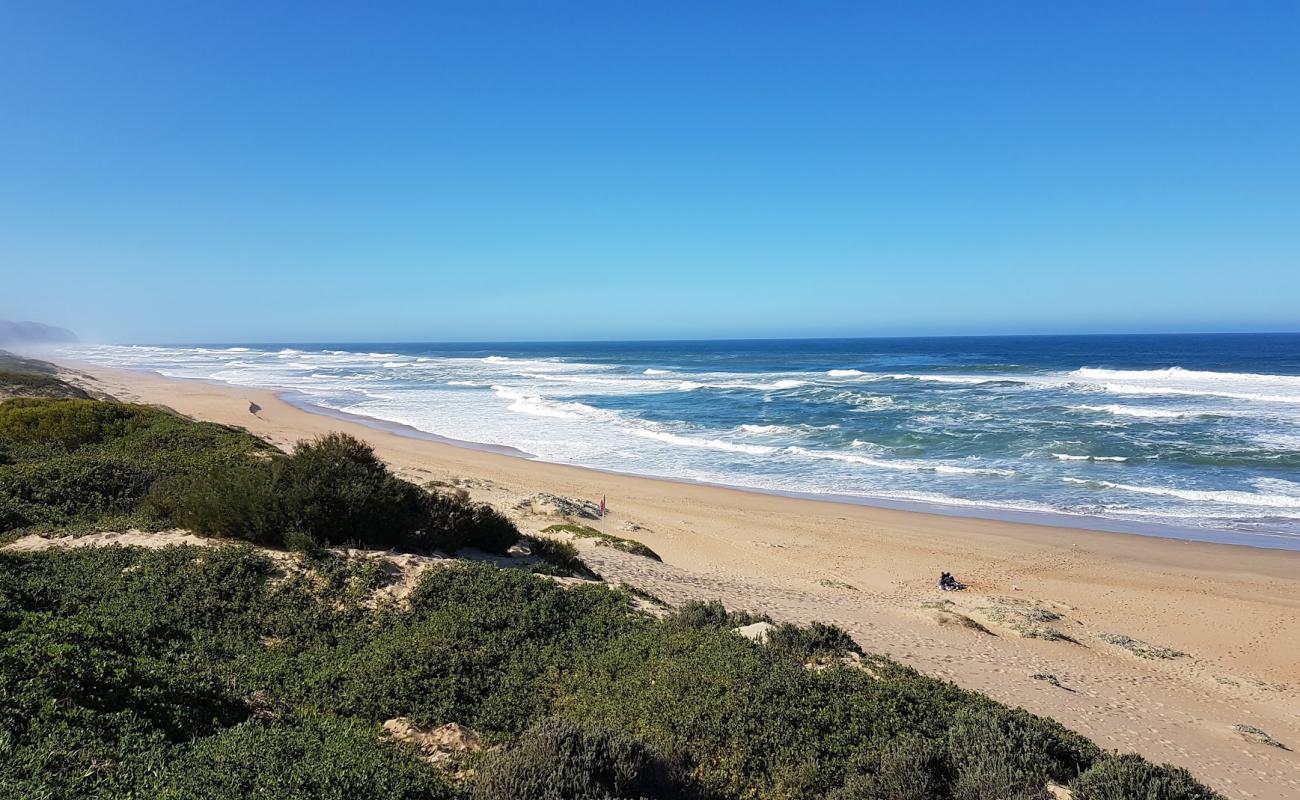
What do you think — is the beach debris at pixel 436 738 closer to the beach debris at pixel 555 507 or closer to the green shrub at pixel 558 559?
the green shrub at pixel 558 559

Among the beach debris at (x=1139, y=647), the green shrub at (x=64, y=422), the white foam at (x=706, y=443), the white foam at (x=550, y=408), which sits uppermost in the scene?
the green shrub at (x=64, y=422)

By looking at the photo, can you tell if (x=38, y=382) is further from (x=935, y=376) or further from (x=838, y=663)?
(x=935, y=376)

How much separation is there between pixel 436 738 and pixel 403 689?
0.63m

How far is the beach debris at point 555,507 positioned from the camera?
17.3 meters

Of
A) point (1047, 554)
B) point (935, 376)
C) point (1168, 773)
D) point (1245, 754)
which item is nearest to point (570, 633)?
point (1168, 773)

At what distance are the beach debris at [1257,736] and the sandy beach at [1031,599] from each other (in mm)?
86

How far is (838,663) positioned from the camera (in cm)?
705

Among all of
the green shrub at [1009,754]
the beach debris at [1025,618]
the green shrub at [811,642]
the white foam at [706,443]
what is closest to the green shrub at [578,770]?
the green shrub at [1009,754]

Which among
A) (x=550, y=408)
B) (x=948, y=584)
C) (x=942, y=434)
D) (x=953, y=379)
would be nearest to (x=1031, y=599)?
(x=948, y=584)

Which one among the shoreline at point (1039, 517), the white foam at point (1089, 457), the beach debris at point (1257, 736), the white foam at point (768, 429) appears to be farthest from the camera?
the white foam at point (768, 429)

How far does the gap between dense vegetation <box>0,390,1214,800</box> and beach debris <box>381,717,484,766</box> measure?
0.30ft

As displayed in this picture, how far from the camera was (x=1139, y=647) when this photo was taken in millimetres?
10969

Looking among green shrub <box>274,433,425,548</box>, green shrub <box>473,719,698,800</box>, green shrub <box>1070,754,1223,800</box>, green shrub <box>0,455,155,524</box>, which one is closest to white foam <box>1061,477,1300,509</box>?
green shrub <box>1070,754,1223,800</box>

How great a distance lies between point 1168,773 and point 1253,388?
54.6m
